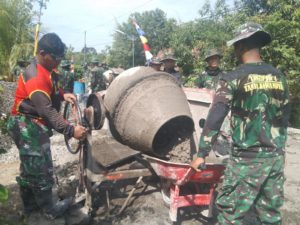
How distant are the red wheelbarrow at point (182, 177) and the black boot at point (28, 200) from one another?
1433 millimetres

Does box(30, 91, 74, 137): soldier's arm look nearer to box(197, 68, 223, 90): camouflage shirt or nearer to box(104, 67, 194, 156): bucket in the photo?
box(104, 67, 194, 156): bucket

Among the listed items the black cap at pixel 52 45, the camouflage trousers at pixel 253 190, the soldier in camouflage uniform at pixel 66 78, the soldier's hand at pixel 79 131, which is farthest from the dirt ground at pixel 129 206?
the soldier in camouflage uniform at pixel 66 78

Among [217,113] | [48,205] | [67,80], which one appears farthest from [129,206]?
[67,80]

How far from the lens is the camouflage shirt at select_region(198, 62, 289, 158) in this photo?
9.87 feet

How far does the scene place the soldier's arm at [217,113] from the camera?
10.0ft

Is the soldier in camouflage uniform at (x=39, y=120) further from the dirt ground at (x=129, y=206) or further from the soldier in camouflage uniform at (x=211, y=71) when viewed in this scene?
the soldier in camouflage uniform at (x=211, y=71)

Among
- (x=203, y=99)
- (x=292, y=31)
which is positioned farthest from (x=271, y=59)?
(x=203, y=99)

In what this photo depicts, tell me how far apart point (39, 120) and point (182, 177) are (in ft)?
5.49

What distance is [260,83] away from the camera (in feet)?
9.82

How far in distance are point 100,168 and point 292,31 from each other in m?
7.59

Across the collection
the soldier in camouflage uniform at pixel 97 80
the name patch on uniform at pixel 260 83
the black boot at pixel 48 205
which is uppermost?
the name patch on uniform at pixel 260 83

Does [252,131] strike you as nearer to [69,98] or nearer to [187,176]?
[187,176]

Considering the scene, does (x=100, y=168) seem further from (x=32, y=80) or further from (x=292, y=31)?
(x=292, y=31)

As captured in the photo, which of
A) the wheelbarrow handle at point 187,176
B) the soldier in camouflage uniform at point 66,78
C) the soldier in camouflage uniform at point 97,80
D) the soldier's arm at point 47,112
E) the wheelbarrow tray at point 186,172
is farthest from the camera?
the soldier in camouflage uniform at point 97,80
